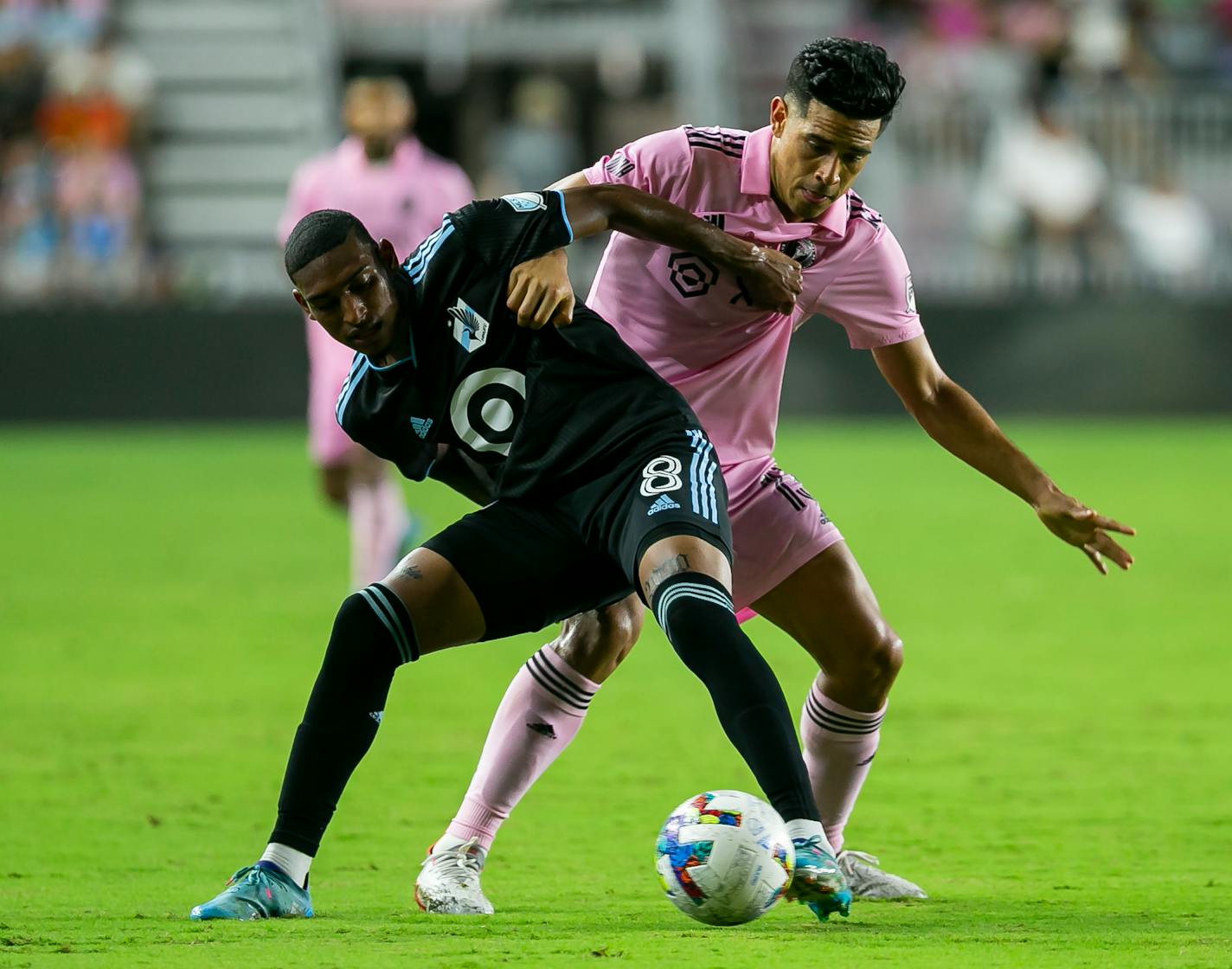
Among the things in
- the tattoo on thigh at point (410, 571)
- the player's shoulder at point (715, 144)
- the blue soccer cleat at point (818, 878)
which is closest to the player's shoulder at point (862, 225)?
the player's shoulder at point (715, 144)

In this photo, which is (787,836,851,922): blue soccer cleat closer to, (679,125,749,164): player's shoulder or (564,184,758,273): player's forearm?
(564,184,758,273): player's forearm

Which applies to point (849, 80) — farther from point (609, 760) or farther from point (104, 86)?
point (104, 86)

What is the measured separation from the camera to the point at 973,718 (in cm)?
720

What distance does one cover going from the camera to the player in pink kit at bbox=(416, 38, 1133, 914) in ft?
15.8

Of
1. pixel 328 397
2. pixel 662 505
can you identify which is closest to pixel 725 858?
pixel 662 505

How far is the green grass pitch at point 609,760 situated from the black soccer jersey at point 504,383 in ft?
3.43

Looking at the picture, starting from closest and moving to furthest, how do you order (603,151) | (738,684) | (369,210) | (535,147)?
(738,684) → (369,210) → (535,147) → (603,151)

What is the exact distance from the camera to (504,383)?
4.53 meters

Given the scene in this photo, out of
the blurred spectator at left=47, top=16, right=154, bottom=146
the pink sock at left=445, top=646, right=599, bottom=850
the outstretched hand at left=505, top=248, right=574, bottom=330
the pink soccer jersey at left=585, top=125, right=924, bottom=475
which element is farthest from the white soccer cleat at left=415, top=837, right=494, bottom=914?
the blurred spectator at left=47, top=16, right=154, bottom=146

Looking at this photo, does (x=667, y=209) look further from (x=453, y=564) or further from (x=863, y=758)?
(x=863, y=758)

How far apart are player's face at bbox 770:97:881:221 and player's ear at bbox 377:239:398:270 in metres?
0.96

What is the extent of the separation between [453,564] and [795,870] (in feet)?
3.41

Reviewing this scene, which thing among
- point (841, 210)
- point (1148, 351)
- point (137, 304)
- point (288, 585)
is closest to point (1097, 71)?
point (1148, 351)

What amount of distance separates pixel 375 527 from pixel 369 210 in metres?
1.60
